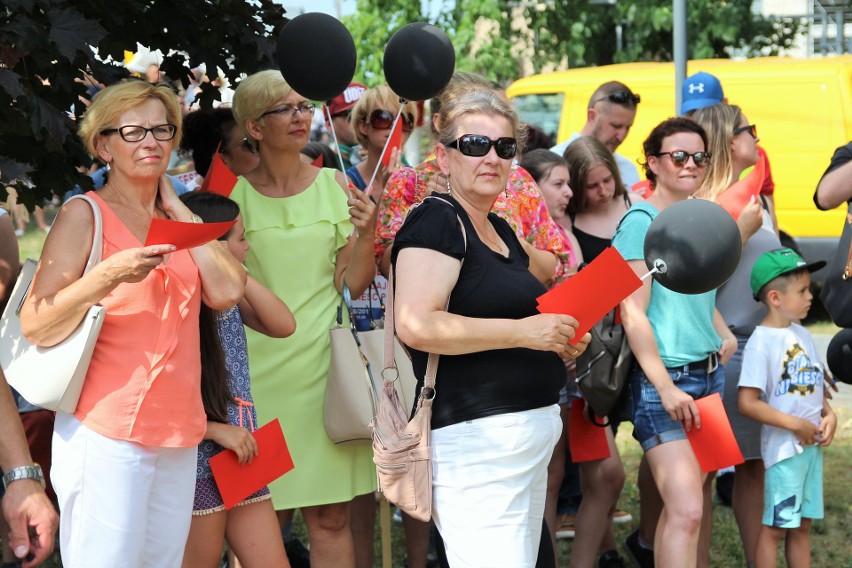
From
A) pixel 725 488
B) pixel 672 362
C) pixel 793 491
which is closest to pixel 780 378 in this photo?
pixel 793 491

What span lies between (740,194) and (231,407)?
7.40 feet

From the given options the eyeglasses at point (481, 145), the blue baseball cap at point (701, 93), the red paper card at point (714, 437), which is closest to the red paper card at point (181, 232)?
the eyeglasses at point (481, 145)

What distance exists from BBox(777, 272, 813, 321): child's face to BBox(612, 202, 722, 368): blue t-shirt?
493 mm

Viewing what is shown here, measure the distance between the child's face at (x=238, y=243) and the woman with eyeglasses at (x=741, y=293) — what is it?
1952mm

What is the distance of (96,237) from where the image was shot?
2.95 meters

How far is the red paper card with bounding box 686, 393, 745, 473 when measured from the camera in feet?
13.2

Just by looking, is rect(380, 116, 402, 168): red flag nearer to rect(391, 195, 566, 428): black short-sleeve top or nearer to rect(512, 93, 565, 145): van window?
rect(391, 195, 566, 428): black short-sleeve top

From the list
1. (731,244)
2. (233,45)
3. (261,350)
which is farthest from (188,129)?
(731,244)

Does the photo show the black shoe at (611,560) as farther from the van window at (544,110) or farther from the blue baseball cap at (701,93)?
the van window at (544,110)

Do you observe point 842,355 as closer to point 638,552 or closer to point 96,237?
point 638,552

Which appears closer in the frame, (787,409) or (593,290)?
(593,290)

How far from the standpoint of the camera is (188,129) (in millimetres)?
4785

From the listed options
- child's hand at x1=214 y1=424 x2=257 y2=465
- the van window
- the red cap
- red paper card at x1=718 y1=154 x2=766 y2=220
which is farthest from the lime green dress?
the van window

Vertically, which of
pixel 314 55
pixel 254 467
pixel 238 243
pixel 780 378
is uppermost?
pixel 314 55
